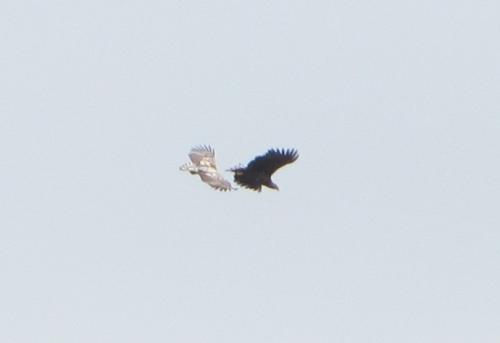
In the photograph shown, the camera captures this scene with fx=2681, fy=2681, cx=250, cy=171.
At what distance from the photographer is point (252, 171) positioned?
3327 inches

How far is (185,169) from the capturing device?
8525 cm

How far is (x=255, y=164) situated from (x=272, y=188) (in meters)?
1.16

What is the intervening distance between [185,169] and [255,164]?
2395 millimetres

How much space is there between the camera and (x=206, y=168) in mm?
85750

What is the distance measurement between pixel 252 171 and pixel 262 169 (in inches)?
12.9

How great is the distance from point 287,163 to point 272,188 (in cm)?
150

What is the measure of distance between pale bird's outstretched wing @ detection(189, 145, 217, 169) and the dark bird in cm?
152

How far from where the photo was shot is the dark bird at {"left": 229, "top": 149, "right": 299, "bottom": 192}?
8381 cm

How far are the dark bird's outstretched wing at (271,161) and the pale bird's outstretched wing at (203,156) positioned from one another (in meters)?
2.00

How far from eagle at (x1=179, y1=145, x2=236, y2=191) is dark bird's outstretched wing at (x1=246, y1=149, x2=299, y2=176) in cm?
102

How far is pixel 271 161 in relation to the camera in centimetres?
8412

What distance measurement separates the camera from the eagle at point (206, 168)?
84125mm

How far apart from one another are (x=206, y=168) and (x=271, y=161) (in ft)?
8.65

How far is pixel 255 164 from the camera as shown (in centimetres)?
8438
